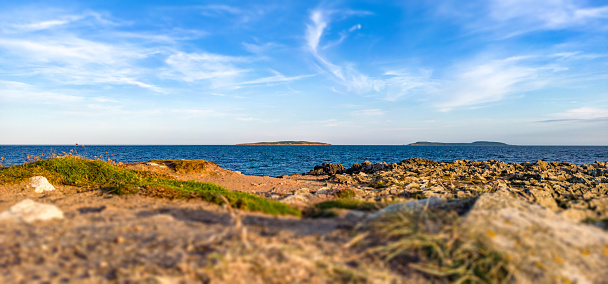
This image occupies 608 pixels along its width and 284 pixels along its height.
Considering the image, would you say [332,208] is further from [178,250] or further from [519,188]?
[519,188]

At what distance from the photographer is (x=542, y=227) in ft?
15.4

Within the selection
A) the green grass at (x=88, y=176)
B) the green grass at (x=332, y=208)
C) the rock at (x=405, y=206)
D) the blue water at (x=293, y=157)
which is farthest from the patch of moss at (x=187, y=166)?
the rock at (x=405, y=206)

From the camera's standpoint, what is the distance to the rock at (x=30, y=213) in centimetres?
583

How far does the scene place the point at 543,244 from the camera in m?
4.38

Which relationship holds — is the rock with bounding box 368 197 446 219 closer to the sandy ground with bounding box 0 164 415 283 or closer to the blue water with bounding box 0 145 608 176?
the sandy ground with bounding box 0 164 415 283

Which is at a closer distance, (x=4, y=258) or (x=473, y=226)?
(x=4, y=258)

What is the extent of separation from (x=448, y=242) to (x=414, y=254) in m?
0.50

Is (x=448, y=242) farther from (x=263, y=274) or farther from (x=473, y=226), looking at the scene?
(x=263, y=274)

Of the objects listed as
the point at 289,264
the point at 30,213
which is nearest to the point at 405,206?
the point at 289,264

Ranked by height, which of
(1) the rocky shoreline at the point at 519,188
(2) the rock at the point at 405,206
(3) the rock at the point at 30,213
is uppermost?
(2) the rock at the point at 405,206

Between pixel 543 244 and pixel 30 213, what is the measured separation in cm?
861

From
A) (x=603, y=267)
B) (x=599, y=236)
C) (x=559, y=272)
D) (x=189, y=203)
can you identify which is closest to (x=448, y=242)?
(x=559, y=272)

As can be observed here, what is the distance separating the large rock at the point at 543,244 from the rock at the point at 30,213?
738 cm

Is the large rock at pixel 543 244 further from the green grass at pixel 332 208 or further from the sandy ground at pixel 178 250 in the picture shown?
the green grass at pixel 332 208
